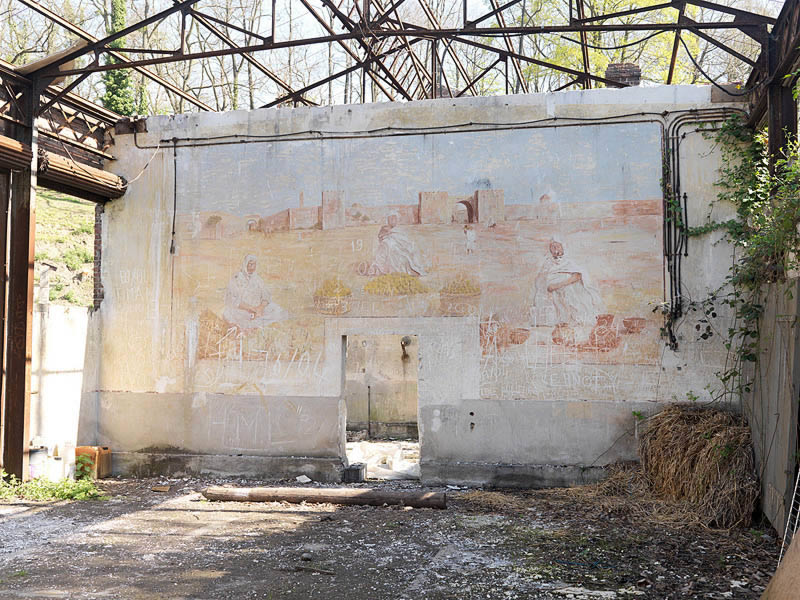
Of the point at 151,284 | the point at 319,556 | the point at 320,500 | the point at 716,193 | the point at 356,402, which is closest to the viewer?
the point at 319,556

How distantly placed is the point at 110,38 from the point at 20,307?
12.4ft

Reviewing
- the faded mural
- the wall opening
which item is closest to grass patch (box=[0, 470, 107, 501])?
the faded mural

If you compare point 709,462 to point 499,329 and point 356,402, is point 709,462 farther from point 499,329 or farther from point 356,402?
point 356,402

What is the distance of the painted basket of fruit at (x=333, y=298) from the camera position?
1060cm

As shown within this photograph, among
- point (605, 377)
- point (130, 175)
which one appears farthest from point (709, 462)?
point (130, 175)

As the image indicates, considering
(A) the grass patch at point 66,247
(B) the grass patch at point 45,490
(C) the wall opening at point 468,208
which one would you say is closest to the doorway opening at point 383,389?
(C) the wall opening at point 468,208

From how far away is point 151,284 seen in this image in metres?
11.2

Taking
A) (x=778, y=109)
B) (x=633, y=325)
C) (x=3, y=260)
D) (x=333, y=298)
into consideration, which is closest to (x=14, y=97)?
(x=3, y=260)

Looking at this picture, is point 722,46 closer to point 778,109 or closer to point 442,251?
point 778,109

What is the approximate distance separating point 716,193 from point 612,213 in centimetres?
139

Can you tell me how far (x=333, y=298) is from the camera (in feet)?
34.9

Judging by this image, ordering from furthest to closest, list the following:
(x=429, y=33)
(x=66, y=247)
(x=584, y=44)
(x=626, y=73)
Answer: (x=66, y=247) → (x=626, y=73) → (x=584, y=44) → (x=429, y=33)

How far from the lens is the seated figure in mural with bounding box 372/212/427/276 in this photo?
34.2ft

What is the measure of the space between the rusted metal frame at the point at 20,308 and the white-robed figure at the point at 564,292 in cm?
702
